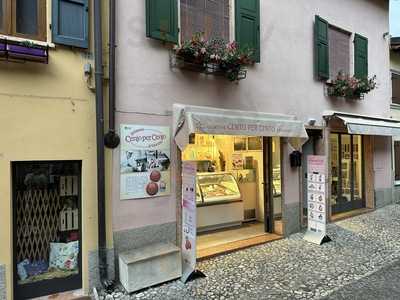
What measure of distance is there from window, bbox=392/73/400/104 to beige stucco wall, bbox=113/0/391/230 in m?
0.94

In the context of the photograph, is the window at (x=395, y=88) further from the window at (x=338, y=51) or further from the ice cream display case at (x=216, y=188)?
the ice cream display case at (x=216, y=188)

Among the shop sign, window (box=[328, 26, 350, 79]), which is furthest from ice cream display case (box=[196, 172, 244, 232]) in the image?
window (box=[328, 26, 350, 79])

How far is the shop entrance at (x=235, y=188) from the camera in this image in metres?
7.48

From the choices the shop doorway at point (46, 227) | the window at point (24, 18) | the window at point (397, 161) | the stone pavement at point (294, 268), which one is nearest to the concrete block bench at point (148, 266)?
the stone pavement at point (294, 268)

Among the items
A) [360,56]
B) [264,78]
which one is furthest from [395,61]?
[264,78]

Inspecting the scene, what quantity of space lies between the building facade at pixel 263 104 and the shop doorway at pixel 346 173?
5cm

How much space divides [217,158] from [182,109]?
3.44 metres

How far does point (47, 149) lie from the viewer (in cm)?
451

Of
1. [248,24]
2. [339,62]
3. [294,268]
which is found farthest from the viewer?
[339,62]

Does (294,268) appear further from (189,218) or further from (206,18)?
(206,18)

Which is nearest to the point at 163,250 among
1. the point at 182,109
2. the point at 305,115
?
the point at 182,109

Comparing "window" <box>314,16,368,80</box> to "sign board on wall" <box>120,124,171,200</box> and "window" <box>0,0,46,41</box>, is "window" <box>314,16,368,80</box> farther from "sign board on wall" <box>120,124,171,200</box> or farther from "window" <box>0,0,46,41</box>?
"window" <box>0,0,46,41</box>

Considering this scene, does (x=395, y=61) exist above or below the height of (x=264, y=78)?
above

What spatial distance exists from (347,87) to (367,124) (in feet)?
3.63
